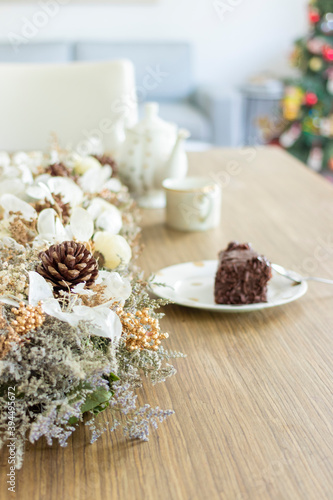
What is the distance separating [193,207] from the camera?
3.99 ft

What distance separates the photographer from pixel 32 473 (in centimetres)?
54

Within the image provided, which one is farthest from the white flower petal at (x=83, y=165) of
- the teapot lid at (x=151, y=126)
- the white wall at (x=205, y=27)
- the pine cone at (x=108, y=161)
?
the white wall at (x=205, y=27)

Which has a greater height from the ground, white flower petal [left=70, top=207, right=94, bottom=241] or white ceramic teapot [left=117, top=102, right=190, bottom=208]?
white flower petal [left=70, top=207, right=94, bottom=241]

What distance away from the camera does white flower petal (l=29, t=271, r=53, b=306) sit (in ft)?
1.99

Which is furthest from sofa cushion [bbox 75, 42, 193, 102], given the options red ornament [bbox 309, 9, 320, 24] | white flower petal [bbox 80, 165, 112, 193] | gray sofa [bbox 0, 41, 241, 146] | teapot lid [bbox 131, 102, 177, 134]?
white flower petal [bbox 80, 165, 112, 193]

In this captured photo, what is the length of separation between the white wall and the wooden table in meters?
3.76

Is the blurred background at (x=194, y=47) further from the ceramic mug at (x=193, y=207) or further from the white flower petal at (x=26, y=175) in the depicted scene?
the white flower petal at (x=26, y=175)

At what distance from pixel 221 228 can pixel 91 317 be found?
687 millimetres

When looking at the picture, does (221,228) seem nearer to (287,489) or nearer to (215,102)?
(287,489)

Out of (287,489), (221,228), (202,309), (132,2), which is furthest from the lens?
(132,2)

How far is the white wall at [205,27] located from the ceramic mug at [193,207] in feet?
11.4

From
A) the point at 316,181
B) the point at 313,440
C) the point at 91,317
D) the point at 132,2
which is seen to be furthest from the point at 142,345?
the point at 132,2

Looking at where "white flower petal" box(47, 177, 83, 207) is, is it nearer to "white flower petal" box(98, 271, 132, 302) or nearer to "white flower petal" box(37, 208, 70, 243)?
"white flower petal" box(37, 208, 70, 243)

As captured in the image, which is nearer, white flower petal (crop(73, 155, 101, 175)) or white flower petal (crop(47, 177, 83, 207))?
white flower petal (crop(47, 177, 83, 207))
